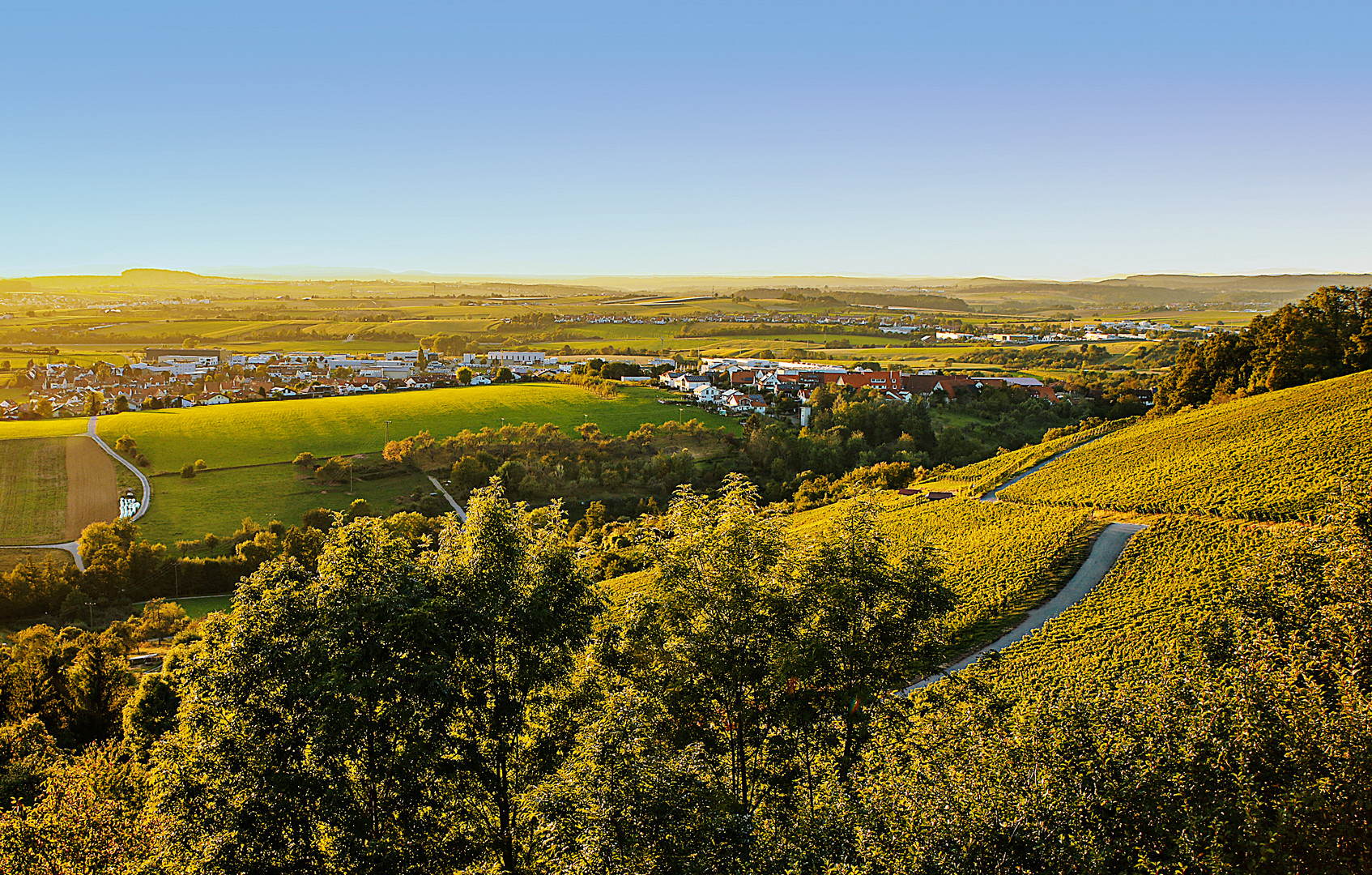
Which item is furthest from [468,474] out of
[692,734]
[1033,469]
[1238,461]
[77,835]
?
[692,734]

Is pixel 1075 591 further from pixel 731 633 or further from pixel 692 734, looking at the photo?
pixel 692 734

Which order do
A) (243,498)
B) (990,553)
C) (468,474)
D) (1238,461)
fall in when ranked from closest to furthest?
(990,553) → (1238,461) → (243,498) → (468,474)

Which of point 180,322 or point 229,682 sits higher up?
point 180,322

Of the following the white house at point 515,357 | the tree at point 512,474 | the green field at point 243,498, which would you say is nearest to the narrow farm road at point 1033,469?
the tree at point 512,474

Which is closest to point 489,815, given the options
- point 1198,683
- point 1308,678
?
point 1198,683

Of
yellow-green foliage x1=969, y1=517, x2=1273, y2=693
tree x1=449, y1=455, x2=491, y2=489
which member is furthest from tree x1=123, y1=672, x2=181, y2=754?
tree x1=449, y1=455, x2=491, y2=489

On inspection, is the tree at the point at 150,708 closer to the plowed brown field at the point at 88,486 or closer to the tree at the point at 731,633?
the tree at the point at 731,633

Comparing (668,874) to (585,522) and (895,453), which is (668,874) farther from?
(895,453)
